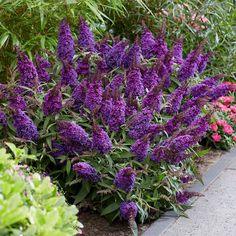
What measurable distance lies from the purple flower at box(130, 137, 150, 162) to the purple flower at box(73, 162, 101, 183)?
11.6 inches

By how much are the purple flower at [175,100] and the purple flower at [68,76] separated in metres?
0.73

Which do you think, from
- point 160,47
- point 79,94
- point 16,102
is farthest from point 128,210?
point 160,47

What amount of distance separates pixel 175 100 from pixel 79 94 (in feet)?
2.49

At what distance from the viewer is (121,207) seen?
144 inches

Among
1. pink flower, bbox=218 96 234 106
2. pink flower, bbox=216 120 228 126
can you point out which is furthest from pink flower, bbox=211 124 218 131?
pink flower, bbox=218 96 234 106

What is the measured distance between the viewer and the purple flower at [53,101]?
3738 mm

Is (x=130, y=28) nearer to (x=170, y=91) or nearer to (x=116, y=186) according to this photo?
(x=170, y=91)

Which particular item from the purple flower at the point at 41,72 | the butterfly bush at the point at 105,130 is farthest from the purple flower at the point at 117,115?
the purple flower at the point at 41,72

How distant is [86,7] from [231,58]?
2163 millimetres

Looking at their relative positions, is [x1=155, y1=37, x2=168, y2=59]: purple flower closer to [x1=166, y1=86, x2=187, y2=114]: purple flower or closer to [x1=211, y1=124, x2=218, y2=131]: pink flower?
[x1=166, y1=86, x2=187, y2=114]: purple flower

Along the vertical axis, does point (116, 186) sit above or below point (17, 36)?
below

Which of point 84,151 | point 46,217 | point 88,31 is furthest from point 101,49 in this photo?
point 46,217

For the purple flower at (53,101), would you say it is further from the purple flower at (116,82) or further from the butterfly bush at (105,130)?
the purple flower at (116,82)

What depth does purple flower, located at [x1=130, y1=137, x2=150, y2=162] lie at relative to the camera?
12.2ft
